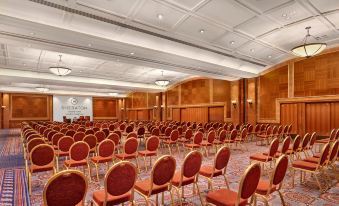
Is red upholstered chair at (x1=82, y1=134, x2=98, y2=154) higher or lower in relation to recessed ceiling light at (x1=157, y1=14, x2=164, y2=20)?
lower

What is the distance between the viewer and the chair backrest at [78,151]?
477 centimetres

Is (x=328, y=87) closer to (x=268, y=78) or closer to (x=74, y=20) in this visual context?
(x=268, y=78)

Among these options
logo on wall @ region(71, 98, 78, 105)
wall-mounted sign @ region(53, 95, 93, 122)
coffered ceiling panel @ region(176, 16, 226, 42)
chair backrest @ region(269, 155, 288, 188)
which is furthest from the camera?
logo on wall @ region(71, 98, 78, 105)

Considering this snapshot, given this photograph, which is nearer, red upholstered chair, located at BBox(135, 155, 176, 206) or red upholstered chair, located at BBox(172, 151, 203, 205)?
red upholstered chair, located at BBox(135, 155, 176, 206)

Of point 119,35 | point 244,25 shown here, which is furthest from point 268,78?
point 119,35

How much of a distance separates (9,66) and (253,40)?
13.5 m

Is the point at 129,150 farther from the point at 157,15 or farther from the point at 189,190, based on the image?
the point at 157,15

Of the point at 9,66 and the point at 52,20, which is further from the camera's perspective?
the point at 9,66

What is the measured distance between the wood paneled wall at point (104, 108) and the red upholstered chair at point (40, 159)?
81.1 feet

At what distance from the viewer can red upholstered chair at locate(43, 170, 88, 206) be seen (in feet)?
7.40

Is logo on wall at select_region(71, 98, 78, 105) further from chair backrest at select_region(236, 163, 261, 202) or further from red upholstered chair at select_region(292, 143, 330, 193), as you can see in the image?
chair backrest at select_region(236, 163, 261, 202)

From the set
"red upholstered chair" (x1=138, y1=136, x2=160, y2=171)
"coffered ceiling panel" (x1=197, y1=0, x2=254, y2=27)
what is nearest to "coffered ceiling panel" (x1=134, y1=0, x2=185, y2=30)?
"coffered ceiling panel" (x1=197, y1=0, x2=254, y2=27)

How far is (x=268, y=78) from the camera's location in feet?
45.7

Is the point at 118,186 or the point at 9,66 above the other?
the point at 9,66
